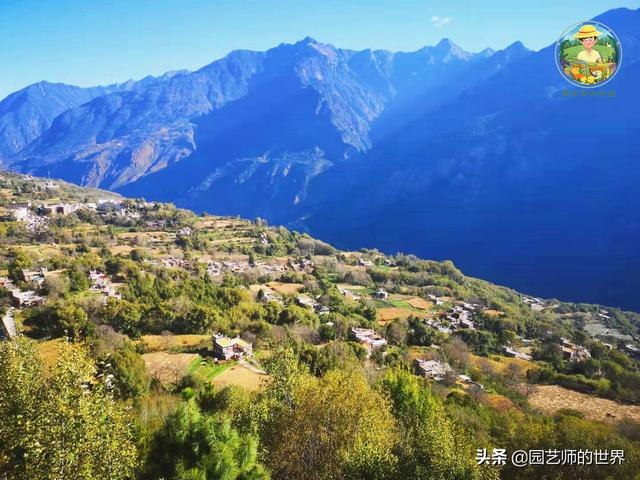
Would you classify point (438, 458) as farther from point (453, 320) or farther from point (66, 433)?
point (453, 320)

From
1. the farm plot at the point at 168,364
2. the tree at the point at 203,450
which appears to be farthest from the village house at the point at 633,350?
the tree at the point at 203,450

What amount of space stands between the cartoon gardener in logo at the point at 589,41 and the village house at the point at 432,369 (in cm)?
2750

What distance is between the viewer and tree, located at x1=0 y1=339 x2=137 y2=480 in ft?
30.1

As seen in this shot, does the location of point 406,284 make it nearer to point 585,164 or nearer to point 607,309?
point 607,309

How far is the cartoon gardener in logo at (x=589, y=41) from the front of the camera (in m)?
31.0

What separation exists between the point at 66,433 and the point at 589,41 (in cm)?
3833

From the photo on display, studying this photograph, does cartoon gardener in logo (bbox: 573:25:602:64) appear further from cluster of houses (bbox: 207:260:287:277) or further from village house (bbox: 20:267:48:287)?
village house (bbox: 20:267:48:287)

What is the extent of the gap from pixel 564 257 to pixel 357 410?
146487 mm

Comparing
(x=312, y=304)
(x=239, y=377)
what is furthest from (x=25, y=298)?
(x=312, y=304)

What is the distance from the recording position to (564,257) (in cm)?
13850

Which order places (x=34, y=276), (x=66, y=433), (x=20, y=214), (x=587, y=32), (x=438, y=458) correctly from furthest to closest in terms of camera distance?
(x=20, y=214) < (x=34, y=276) < (x=587, y=32) < (x=438, y=458) < (x=66, y=433)

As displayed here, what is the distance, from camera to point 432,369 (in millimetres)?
39031

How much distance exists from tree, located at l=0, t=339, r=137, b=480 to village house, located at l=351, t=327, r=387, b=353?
3380cm

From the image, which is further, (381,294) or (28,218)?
(28,218)
